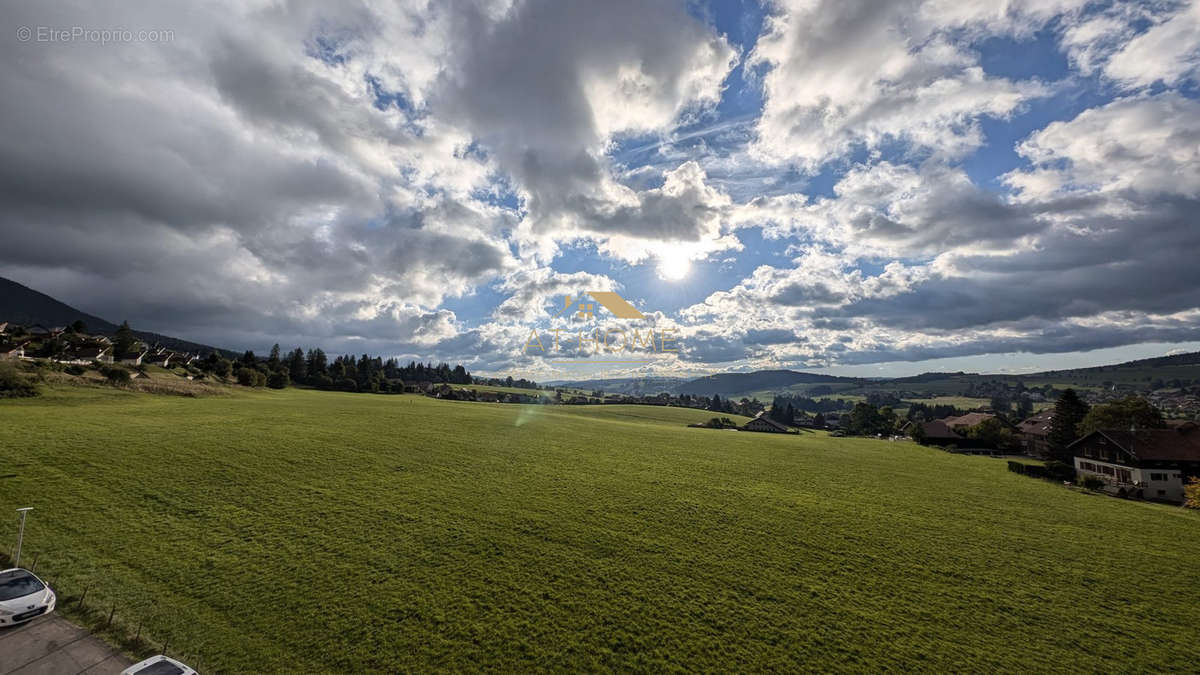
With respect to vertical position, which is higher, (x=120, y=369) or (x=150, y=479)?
(x=120, y=369)

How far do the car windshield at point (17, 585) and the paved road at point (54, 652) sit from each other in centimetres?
103

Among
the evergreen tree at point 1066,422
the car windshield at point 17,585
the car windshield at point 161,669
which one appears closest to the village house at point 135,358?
the car windshield at point 17,585

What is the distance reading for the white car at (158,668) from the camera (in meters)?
11.7

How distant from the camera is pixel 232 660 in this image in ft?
44.3

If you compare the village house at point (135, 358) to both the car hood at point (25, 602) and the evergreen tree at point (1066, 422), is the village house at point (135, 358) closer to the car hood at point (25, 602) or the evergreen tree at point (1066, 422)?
the car hood at point (25, 602)

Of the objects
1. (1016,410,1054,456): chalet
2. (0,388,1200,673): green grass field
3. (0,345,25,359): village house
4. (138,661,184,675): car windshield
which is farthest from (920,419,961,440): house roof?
(0,345,25,359): village house

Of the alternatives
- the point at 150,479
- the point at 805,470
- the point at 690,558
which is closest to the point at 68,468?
the point at 150,479

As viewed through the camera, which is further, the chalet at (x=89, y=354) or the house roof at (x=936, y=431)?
the chalet at (x=89, y=354)

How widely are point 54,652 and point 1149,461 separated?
8500 cm

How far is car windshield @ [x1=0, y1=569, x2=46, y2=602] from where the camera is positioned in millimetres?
14117

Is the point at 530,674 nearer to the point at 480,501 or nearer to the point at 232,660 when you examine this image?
the point at 232,660

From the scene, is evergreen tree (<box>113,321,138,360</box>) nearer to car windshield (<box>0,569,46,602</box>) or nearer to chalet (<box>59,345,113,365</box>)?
chalet (<box>59,345,113,365</box>)

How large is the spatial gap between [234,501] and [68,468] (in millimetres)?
13230

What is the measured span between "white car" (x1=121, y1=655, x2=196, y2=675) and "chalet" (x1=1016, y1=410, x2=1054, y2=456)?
351 ft
